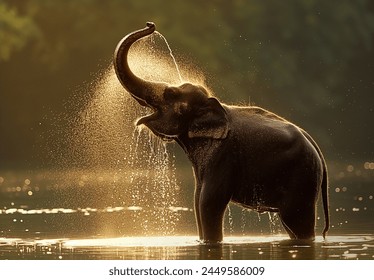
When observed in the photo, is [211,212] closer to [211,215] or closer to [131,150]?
[211,215]

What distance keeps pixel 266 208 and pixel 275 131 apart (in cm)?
82

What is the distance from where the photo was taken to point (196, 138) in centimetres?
1566

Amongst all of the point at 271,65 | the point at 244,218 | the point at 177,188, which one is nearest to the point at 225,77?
the point at 271,65

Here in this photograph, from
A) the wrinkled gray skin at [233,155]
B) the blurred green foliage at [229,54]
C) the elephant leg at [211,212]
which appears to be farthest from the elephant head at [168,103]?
the blurred green foliage at [229,54]

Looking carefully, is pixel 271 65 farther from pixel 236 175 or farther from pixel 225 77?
pixel 236 175

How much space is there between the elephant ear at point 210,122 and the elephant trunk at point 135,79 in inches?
18.9

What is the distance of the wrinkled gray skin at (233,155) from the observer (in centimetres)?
1538

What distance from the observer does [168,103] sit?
15742mm

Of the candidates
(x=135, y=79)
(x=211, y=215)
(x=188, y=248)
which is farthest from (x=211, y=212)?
(x=135, y=79)

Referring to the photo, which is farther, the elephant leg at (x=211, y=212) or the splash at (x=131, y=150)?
the splash at (x=131, y=150)

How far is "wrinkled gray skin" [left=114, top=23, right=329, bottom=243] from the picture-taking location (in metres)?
15.4

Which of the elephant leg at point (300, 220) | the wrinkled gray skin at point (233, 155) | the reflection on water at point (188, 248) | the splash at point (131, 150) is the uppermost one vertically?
the splash at point (131, 150)

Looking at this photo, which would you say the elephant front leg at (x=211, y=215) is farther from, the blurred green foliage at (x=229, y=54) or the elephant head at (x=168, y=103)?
the blurred green foliage at (x=229, y=54)

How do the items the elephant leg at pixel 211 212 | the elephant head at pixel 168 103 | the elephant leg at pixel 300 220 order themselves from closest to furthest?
the elephant leg at pixel 211 212 → the elephant leg at pixel 300 220 → the elephant head at pixel 168 103
